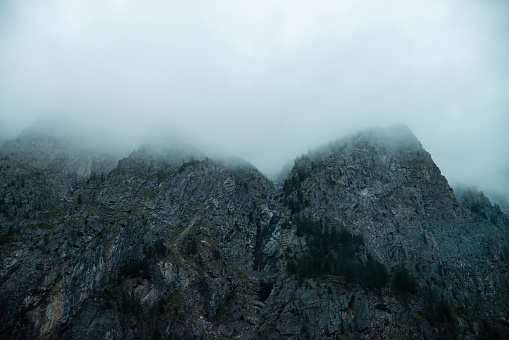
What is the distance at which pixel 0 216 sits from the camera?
158000 mm

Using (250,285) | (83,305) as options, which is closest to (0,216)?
(83,305)

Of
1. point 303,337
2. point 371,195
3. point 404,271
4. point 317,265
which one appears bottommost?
point 303,337

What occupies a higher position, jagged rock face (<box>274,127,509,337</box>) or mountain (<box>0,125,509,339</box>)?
jagged rock face (<box>274,127,509,337</box>)

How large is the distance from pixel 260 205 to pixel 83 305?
91290mm

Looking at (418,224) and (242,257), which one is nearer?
(242,257)

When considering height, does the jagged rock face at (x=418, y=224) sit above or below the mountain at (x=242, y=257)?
above

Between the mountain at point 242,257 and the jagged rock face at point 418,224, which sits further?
the jagged rock face at point 418,224

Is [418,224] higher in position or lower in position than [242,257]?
higher

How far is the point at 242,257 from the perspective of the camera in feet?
559

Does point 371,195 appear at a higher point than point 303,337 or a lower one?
higher

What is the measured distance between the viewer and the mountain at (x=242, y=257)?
130 m

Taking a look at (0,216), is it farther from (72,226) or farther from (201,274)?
(201,274)

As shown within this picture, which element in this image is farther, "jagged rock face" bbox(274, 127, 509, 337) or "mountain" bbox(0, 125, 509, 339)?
"jagged rock face" bbox(274, 127, 509, 337)

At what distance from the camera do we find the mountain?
130 m
